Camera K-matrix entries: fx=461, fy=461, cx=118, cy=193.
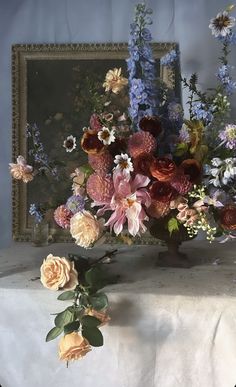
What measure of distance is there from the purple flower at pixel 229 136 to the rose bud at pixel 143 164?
168 mm

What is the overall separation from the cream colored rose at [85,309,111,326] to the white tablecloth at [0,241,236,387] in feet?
0.12

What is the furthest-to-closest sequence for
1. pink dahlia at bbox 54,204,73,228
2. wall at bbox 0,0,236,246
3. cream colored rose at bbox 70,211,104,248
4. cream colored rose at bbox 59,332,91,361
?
wall at bbox 0,0,236,246, pink dahlia at bbox 54,204,73,228, cream colored rose at bbox 70,211,104,248, cream colored rose at bbox 59,332,91,361

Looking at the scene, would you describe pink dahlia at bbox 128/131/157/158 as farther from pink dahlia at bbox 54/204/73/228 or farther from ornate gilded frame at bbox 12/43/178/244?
ornate gilded frame at bbox 12/43/178/244

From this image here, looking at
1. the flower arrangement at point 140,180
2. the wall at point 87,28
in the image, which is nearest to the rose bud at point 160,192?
the flower arrangement at point 140,180

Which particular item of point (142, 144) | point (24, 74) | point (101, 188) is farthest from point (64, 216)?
point (24, 74)

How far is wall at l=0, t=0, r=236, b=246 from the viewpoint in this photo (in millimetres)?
1434

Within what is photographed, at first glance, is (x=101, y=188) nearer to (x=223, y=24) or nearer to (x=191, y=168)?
(x=191, y=168)

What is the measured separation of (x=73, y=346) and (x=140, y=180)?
1.19 feet

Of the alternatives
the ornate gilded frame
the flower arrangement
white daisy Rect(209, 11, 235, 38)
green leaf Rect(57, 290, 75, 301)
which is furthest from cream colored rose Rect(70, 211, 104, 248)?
white daisy Rect(209, 11, 235, 38)

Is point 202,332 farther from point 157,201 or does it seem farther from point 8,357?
point 8,357

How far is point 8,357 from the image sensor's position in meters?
1.04

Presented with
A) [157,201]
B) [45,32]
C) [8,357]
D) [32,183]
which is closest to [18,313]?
[8,357]

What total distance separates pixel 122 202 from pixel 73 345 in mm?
305

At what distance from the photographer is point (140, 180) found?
988mm
